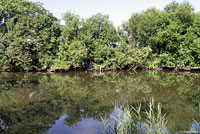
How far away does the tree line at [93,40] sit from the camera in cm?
2183

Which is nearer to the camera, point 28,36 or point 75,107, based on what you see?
point 75,107

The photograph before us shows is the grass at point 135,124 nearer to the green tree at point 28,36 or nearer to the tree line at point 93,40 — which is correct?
the tree line at point 93,40

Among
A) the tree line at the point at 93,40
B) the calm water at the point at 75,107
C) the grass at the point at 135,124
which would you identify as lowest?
the calm water at the point at 75,107

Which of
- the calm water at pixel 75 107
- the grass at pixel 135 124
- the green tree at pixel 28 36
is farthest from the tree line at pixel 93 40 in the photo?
the grass at pixel 135 124

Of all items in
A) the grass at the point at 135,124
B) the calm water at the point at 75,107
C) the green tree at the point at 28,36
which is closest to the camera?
the grass at the point at 135,124

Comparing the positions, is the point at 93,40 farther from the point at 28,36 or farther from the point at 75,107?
the point at 75,107

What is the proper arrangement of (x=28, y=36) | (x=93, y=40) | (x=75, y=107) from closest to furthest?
(x=75, y=107), (x=28, y=36), (x=93, y=40)

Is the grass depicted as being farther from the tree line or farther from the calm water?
the tree line

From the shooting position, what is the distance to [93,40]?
2456 cm

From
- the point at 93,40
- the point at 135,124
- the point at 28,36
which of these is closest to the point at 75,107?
the point at 135,124

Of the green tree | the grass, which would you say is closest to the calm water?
the grass

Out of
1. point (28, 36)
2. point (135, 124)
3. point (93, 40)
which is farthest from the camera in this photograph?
point (93, 40)

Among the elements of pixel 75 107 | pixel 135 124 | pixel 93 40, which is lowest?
pixel 75 107

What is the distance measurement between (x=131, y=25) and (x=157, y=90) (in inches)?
619
